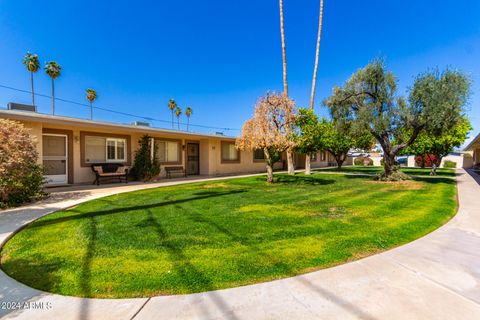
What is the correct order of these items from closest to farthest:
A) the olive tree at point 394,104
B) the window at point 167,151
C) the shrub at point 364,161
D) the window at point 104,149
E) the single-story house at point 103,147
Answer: the single-story house at point 103,147 → the olive tree at point 394,104 → the window at point 104,149 → the window at point 167,151 → the shrub at point 364,161

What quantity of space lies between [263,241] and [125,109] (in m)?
30.0

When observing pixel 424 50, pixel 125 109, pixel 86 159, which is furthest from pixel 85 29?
pixel 424 50

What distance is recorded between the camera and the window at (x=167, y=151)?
14.2 meters

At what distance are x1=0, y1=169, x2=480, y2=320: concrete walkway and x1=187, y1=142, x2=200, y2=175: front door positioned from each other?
13.5 m

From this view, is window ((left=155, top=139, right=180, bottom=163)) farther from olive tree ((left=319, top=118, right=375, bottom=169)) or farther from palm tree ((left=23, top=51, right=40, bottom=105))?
palm tree ((left=23, top=51, right=40, bottom=105))

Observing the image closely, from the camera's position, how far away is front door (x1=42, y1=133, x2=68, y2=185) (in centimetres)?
1017

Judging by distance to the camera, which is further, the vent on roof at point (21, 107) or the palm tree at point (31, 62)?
the palm tree at point (31, 62)

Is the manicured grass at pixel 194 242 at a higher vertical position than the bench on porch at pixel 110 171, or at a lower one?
lower

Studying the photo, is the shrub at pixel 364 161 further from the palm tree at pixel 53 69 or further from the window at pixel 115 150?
the palm tree at pixel 53 69

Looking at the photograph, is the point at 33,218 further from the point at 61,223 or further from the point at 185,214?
the point at 185,214

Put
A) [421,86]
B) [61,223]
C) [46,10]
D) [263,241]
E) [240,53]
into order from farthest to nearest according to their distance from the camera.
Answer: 1. [240,53]
2. [46,10]
3. [421,86]
4. [61,223]
5. [263,241]

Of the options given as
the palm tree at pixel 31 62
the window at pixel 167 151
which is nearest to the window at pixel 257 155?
the window at pixel 167 151

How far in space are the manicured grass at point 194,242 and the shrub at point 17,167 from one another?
73.9 inches

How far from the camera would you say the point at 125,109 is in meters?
29.1
